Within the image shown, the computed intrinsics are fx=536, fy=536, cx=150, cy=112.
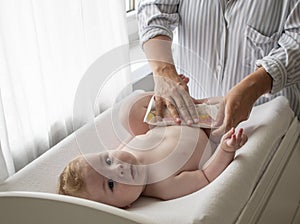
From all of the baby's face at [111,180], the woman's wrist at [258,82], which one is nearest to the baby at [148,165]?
the baby's face at [111,180]

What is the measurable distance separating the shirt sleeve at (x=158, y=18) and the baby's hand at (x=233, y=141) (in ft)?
1.41

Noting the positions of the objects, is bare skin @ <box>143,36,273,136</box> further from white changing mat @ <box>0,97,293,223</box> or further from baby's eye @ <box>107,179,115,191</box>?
baby's eye @ <box>107,179,115,191</box>

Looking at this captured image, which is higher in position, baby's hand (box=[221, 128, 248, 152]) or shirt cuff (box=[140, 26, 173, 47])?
shirt cuff (box=[140, 26, 173, 47])

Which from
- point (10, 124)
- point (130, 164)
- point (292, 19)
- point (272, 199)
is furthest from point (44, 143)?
point (292, 19)

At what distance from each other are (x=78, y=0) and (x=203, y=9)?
1.25 feet

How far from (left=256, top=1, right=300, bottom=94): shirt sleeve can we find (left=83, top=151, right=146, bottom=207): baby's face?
49cm

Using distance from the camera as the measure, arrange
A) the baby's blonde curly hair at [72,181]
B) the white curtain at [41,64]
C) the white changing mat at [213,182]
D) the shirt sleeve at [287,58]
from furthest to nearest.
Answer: the shirt sleeve at [287,58]
the white curtain at [41,64]
the baby's blonde curly hair at [72,181]
the white changing mat at [213,182]

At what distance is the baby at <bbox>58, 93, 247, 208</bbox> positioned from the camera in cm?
128

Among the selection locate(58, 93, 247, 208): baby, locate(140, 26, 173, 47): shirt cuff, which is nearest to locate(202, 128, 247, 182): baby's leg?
locate(58, 93, 247, 208): baby

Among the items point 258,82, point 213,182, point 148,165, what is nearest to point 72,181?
point 148,165

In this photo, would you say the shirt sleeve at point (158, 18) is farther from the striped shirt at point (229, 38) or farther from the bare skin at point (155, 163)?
the bare skin at point (155, 163)

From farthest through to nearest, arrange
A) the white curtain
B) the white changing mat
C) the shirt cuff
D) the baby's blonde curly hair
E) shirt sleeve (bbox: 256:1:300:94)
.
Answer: the shirt cuff → shirt sleeve (bbox: 256:1:300:94) → the white curtain → the baby's blonde curly hair → the white changing mat

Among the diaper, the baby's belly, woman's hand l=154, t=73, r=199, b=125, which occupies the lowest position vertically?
the baby's belly

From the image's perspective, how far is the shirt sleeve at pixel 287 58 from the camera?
150cm
